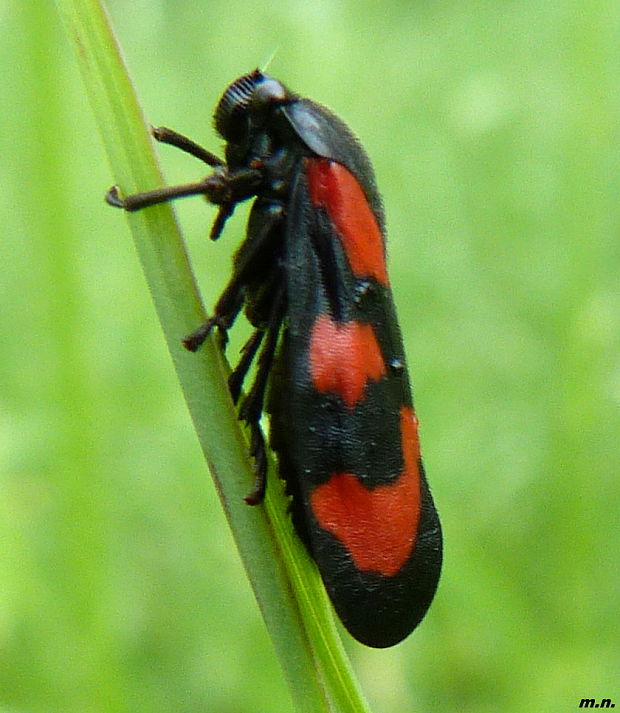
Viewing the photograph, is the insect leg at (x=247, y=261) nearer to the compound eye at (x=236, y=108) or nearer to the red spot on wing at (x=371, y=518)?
the compound eye at (x=236, y=108)

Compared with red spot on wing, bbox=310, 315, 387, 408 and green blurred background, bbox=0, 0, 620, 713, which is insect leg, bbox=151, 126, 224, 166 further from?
red spot on wing, bbox=310, 315, 387, 408

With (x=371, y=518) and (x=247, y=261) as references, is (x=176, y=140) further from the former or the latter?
(x=371, y=518)

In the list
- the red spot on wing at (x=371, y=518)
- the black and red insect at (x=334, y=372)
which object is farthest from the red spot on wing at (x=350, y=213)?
the red spot on wing at (x=371, y=518)

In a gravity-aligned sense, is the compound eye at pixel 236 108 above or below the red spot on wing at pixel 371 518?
above

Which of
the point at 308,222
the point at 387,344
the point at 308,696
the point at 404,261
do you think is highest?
the point at 308,222

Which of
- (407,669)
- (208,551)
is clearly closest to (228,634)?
→ (208,551)

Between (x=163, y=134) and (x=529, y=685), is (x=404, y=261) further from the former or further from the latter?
(x=163, y=134)

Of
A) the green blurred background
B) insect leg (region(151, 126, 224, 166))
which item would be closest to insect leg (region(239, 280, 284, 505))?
insect leg (region(151, 126, 224, 166))

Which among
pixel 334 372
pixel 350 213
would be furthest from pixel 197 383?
pixel 350 213
